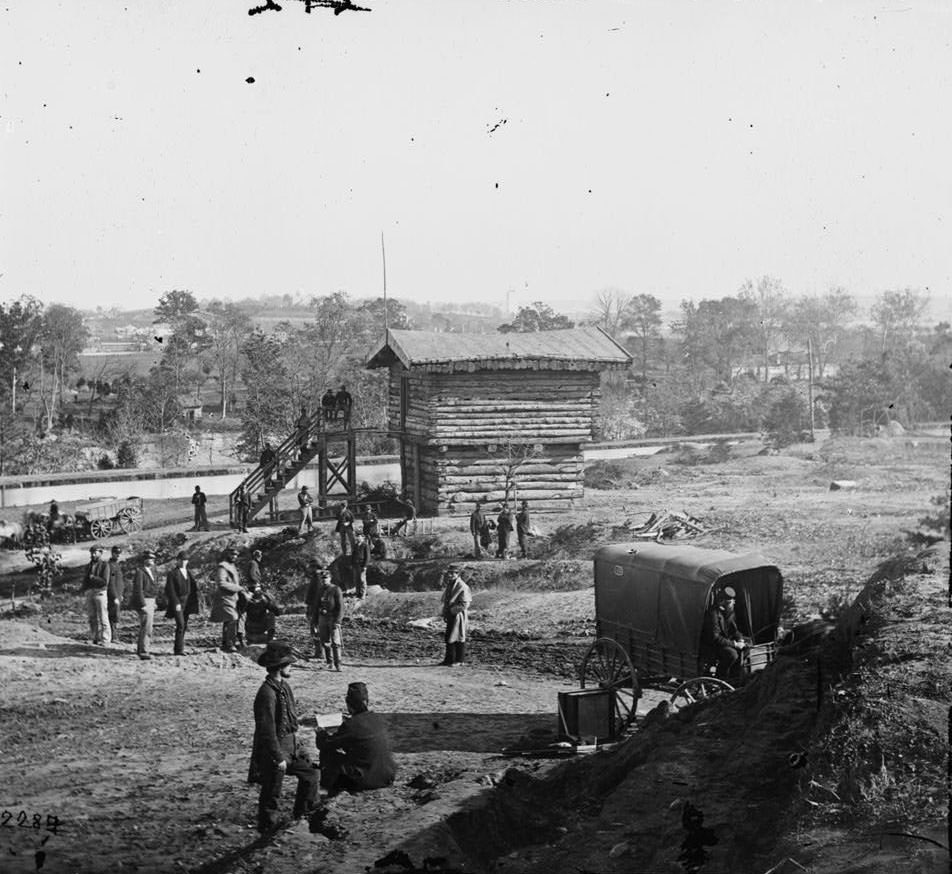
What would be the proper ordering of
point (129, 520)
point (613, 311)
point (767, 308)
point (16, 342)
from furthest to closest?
1. point (613, 311)
2. point (16, 342)
3. point (767, 308)
4. point (129, 520)

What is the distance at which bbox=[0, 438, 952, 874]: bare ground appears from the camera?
8008mm

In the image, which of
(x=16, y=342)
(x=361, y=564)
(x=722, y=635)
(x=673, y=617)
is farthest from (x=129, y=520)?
(x=722, y=635)

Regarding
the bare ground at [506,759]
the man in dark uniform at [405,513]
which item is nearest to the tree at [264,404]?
the man in dark uniform at [405,513]

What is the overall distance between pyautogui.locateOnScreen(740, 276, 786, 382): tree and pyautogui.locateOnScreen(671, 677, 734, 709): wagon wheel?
32988mm

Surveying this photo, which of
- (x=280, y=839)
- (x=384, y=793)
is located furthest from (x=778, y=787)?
(x=280, y=839)

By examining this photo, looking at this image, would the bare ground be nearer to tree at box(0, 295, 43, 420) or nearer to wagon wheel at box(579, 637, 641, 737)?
wagon wheel at box(579, 637, 641, 737)

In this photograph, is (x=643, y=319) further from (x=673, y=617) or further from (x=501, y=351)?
(x=673, y=617)

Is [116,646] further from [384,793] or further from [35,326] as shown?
[35,326]

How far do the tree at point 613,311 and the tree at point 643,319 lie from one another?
0.32 meters

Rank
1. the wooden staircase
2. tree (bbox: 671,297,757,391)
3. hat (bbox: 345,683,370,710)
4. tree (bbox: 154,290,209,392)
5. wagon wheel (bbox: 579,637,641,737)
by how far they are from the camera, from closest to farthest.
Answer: hat (bbox: 345,683,370,710), wagon wheel (bbox: 579,637,641,737), the wooden staircase, tree (bbox: 671,297,757,391), tree (bbox: 154,290,209,392)

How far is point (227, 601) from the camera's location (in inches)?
633

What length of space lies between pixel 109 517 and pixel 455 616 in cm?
1838

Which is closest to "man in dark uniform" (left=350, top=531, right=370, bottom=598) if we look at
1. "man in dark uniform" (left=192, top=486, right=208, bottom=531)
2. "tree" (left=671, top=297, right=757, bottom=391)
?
"man in dark uniform" (left=192, top=486, right=208, bottom=531)

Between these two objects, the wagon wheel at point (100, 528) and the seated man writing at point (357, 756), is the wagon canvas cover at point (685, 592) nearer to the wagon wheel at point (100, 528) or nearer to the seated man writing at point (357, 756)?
the seated man writing at point (357, 756)
